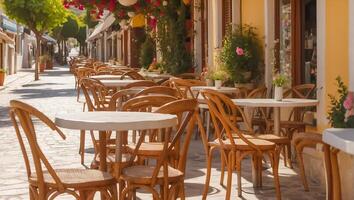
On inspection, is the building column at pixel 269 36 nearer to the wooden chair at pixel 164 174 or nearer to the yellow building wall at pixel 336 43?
the yellow building wall at pixel 336 43

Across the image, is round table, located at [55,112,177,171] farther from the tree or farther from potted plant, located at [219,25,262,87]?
the tree

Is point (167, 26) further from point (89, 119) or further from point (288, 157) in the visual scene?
point (89, 119)

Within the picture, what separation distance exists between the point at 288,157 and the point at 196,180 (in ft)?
4.16

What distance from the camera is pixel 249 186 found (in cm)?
653

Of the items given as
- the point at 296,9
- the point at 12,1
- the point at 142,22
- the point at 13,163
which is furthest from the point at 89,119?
the point at 12,1

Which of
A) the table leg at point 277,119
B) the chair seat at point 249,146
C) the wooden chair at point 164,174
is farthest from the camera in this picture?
the table leg at point 277,119

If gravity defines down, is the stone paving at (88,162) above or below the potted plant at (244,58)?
below

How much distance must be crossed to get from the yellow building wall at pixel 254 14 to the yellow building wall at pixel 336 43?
295cm

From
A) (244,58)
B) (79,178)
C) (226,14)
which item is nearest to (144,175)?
(79,178)

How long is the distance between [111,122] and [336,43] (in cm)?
324

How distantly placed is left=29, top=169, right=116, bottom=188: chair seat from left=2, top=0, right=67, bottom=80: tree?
27.7 metres

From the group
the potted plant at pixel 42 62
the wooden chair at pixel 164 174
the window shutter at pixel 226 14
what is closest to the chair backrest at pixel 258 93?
the window shutter at pixel 226 14

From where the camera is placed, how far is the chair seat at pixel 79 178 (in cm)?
417

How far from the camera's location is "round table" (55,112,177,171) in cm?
411
